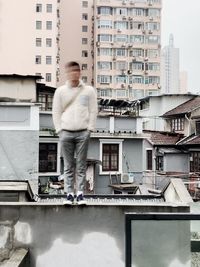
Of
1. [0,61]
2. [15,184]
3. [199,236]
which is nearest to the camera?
[199,236]

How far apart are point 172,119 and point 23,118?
25.4 metres

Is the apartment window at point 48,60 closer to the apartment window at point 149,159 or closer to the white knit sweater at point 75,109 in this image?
the apartment window at point 149,159

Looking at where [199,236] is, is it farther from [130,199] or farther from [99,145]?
[99,145]

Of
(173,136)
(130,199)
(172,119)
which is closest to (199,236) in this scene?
(130,199)

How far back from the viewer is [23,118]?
17953mm

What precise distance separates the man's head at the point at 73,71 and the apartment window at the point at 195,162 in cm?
A: 2737

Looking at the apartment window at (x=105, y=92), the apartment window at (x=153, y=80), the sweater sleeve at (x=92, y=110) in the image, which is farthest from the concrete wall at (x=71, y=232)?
the apartment window at (x=153, y=80)

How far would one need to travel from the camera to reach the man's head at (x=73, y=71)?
19.2 feet

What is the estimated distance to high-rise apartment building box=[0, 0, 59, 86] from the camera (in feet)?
212

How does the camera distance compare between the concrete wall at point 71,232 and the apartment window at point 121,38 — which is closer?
the concrete wall at point 71,232

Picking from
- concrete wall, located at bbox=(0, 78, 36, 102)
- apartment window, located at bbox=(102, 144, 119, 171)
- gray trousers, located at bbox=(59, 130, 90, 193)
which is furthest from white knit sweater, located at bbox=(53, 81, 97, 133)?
apartment window, located at bbox=(102, 144, 119, 171)

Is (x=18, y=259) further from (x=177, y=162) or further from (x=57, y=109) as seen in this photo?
(x=177, y=162)

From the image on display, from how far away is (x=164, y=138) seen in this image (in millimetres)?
35062

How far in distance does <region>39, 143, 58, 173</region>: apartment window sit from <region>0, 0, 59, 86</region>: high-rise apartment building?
4296 cm
